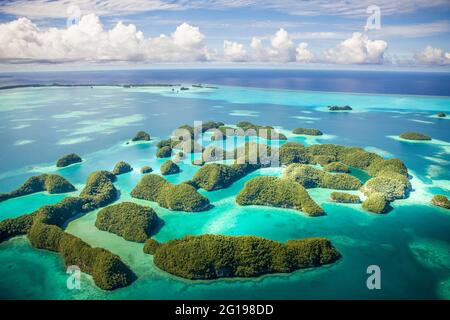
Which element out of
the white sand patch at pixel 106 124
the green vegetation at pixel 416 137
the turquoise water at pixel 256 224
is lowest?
the turquoise water at pixel 256 224

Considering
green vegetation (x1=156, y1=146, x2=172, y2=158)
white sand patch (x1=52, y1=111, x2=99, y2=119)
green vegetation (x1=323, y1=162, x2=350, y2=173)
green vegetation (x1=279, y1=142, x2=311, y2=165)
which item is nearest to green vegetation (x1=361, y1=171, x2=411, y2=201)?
Result: green vegetation (x1=323, y1=162, x2=350, y2=173)

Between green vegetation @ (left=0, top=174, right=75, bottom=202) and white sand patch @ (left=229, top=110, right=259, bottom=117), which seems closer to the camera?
green vegetation @ (left=0, top=174, right=75, bottom=202)

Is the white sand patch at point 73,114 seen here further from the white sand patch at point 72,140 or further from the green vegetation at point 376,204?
the green vegetation at point 376,204

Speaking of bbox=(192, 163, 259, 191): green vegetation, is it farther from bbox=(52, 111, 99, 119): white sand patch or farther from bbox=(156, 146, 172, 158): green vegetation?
bbox=(52, 111, 99, 119): white sand patch

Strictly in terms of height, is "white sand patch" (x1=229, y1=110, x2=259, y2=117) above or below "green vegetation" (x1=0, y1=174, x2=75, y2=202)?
above

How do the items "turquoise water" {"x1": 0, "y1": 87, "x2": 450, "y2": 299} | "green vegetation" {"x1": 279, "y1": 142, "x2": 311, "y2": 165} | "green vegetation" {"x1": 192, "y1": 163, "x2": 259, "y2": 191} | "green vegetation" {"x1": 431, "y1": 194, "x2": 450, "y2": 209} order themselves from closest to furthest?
1. "turquoise water" {"x1": 0, "y1": 87, "x2": 450, "y2": 299}
2. "green vegetation" {"x1": 431, "y1": 194, "x2": 450, "y2": 209}
3. "green vegetation" {"x1": 192, "y1": 163, "x2": 259, "y2": 191}
4. "green vegetation" {"x1": 279, "y1": 142, "x2": 311, "y2": 165}

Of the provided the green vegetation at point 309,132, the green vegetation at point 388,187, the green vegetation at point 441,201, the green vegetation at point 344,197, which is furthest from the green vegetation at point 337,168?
the green vegetation at point 309,132
